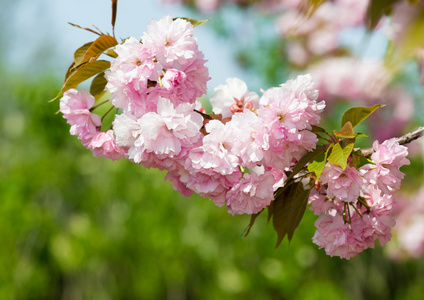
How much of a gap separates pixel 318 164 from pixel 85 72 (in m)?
0.36

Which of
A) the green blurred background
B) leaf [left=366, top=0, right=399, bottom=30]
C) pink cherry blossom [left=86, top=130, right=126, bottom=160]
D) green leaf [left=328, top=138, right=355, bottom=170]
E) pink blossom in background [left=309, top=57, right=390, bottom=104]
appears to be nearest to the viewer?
leaf [left=366, top=0, right=399, bottom=30]

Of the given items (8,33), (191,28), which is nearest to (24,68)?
(8,33)

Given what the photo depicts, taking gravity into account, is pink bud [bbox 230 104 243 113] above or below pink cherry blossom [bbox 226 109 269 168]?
below

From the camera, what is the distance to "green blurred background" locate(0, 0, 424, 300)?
17.5 ft

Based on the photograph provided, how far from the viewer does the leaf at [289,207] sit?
29.2 inches

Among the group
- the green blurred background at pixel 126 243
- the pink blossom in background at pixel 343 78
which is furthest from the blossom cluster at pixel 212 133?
the green blurred background at pixel 126 243

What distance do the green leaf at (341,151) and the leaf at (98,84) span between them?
1.24 feet

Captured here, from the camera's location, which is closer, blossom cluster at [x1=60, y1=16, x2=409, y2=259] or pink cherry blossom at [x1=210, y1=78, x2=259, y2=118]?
blossom cluster at [x1=60, y1=16, x2=409, y2=259]

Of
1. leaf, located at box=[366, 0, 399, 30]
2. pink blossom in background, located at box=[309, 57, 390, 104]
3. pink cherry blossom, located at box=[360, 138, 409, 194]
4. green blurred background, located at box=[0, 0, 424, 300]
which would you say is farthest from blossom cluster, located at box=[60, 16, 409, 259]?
green blurred background, located at box=[0, 0, 424, 300]

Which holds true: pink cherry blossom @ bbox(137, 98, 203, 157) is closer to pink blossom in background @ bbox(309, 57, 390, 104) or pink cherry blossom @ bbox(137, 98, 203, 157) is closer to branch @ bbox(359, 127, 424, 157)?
branch @ bbox(359, 127, 424, 157)

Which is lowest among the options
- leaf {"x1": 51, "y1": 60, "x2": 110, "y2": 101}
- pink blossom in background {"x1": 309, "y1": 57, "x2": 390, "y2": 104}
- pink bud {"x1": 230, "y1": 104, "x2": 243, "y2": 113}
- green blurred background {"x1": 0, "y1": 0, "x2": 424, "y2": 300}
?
green blurred background {"x1": 0, "y1": 0, "x2": 424, "y2": 300}

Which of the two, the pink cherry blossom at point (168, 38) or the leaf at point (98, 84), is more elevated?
the pink cherry blossom at point (168, 38)

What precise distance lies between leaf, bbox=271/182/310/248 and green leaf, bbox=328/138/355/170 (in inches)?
3.5

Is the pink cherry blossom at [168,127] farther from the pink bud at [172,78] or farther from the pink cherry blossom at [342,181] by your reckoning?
the pink cherry blossom at [342,181]
